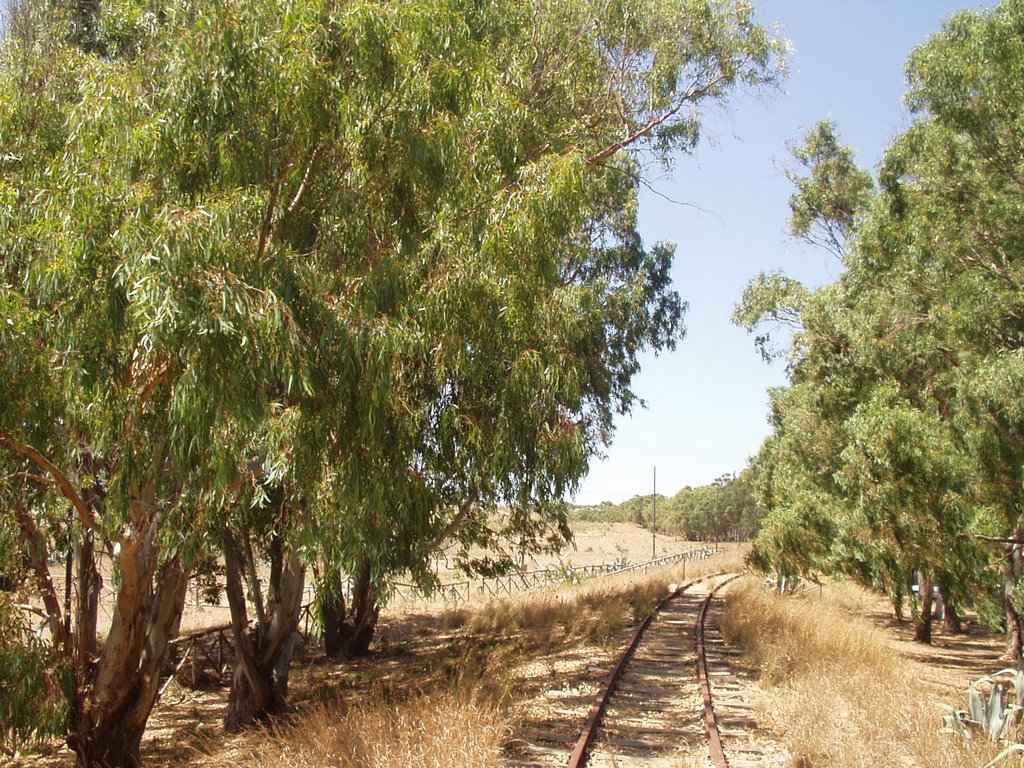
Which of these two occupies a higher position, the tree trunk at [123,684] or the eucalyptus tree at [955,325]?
the eucalyptus tree at [955,325]

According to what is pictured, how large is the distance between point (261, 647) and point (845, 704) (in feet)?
26.0

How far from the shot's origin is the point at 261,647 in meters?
12.7

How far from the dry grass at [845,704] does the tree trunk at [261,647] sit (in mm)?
6436

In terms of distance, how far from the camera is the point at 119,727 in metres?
10.1

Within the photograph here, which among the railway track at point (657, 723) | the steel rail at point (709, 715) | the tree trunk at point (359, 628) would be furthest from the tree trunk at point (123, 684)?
the tree trunk at point (359, 628)

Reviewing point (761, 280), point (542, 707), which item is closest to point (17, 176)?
point (542, 707)

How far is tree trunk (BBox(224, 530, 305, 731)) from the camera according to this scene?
12281mm

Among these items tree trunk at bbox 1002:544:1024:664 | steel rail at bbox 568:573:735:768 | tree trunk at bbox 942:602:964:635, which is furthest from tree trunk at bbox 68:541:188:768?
tree trunk at bbox 942:602:964:635

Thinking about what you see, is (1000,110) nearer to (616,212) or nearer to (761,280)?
(616,212)

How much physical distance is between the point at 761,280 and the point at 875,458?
41.7 feet

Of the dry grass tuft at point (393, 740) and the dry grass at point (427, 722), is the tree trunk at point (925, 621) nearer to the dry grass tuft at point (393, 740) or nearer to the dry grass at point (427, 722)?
the dry grass at point (427, 722)

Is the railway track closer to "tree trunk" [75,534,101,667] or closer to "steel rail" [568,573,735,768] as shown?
"steel rail" [568,573,735,768]

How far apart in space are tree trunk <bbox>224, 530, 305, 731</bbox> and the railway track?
4571 millimetres

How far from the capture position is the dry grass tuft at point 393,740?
653 centimetres
